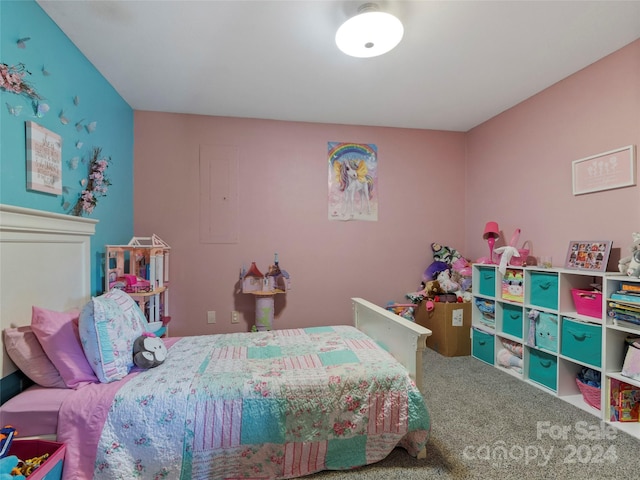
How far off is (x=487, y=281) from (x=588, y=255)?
88 centimetres

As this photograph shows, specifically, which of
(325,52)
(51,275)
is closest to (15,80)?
(51,275)

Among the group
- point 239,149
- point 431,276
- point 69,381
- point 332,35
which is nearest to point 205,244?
point 239,149

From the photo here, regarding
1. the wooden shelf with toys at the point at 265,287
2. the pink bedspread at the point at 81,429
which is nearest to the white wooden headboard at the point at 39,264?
the pink bedspread at the point at 81,429

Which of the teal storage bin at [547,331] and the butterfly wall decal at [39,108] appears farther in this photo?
the teal storage bin at [547,331]

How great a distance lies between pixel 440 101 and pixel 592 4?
51.0 inches

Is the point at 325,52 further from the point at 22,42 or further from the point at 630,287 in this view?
the point at 630,287

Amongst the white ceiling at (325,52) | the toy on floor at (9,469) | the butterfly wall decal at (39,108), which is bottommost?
the toy on floor at (9,469)

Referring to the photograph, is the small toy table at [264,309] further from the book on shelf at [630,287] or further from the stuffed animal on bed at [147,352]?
the book on shelf at [630,287]

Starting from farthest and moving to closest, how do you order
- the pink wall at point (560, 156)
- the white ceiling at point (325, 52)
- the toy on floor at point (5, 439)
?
the pink wall at point (560, 156) → the white ceiling at point (325, 52) → the toy on floor at point (5, 439)

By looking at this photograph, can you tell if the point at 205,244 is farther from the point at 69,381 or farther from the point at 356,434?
the point at 356,434

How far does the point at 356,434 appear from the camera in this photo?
63.3 inches

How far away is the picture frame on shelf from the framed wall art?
136 inches

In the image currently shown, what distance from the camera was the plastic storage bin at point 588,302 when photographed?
2.16 meters

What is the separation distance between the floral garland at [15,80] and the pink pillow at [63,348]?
1.07 meters
